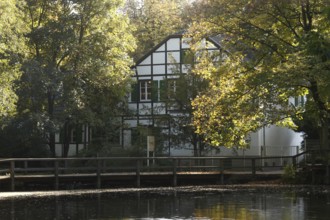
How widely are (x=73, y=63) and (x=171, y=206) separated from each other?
21455 mm

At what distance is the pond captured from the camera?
15.9 meters

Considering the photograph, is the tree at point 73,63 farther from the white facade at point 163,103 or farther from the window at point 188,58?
the window at point 188,58

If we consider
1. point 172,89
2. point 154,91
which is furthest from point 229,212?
point 154,91

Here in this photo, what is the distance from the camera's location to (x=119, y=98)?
41.0 m

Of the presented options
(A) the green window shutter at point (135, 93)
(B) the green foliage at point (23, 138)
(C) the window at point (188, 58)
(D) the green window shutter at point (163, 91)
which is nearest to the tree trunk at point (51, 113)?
(B) the green foliage at point (23, 138)

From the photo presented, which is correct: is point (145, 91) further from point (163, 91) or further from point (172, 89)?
point (172, 89)

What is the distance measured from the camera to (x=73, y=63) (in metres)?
38.2

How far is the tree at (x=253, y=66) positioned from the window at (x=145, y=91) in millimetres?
14294

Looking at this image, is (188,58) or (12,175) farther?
(188,58)

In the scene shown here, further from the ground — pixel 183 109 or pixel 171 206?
pixel 183 109

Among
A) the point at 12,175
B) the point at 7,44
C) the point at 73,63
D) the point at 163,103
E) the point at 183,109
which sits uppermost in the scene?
the point at 73,63

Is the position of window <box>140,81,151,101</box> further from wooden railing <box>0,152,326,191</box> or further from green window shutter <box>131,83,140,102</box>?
wooden railing <box>0,152,326,191</box>

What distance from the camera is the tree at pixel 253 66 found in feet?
84.5

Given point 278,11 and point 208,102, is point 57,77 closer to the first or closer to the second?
A: point 208,102
